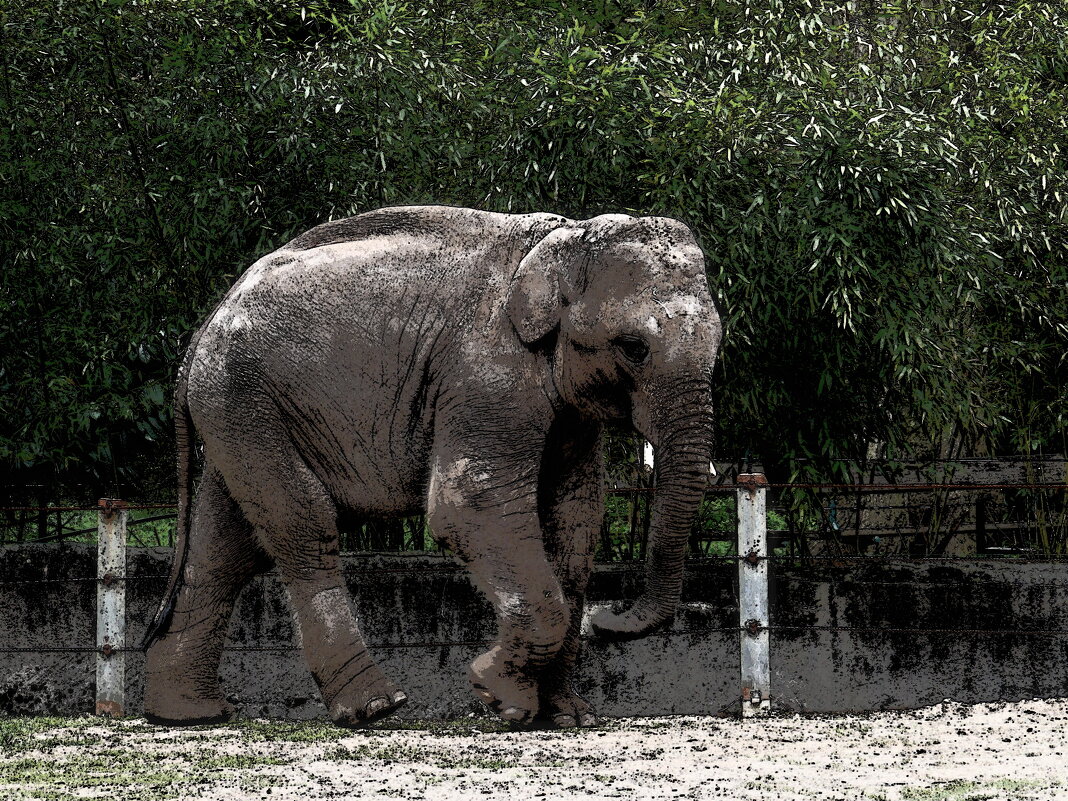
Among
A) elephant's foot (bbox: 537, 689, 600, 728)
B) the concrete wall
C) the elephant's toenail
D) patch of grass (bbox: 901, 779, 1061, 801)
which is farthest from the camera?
the concrete wall

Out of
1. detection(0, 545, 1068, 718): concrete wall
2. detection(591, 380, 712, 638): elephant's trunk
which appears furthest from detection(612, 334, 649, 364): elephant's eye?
detection(0, 545, 1068, 718): concrete wall

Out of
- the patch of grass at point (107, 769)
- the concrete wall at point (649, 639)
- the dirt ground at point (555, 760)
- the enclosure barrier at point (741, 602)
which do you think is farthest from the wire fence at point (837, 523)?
the patch of grass at point (107, 769)

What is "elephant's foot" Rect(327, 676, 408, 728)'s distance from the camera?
5117 millimetres

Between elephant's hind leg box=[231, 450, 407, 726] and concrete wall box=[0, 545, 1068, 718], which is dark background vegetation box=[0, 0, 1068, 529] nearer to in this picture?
concrete wall box=[0, 545, 1068, 718]

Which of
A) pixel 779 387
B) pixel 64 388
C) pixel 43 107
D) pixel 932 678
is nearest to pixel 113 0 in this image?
pixel 43 107

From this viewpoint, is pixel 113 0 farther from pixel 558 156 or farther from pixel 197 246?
pixel 558 156

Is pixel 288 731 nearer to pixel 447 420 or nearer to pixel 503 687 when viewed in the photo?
pixel 503 687

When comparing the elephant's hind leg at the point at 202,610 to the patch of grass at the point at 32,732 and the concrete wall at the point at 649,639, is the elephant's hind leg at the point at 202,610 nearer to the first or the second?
the patch of grass at the point at 32,732

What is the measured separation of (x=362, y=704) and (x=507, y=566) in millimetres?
708

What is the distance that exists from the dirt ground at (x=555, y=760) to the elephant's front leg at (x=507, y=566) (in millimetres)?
261

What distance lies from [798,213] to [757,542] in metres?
1.36

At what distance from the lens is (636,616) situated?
502cm

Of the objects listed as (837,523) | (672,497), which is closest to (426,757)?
(672,497)

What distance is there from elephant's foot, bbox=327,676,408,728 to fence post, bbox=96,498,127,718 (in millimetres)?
1588
